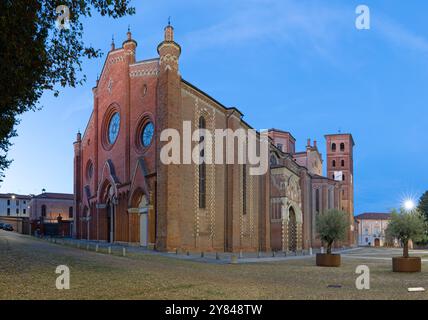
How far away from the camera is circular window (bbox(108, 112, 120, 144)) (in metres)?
38.6

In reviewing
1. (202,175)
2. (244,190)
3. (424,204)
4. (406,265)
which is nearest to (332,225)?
(406,265)

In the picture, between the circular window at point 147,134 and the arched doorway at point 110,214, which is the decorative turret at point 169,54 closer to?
the circular window at point 147,134

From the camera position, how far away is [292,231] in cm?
4766

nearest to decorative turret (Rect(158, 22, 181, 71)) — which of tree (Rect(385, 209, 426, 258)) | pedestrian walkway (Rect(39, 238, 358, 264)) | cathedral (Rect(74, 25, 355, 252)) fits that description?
cathedral (Rect(74, 25, 355, 252))

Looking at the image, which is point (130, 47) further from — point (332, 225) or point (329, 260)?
point (329, 260)

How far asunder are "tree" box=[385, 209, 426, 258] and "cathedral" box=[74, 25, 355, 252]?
14208 millimetres

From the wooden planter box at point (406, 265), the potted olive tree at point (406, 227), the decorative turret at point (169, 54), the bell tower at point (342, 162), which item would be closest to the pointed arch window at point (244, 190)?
the decorative turret at point (169, 54)

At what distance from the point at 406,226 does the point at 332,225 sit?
466cm

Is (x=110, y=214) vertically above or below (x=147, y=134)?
below

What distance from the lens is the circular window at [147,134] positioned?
109 feet
